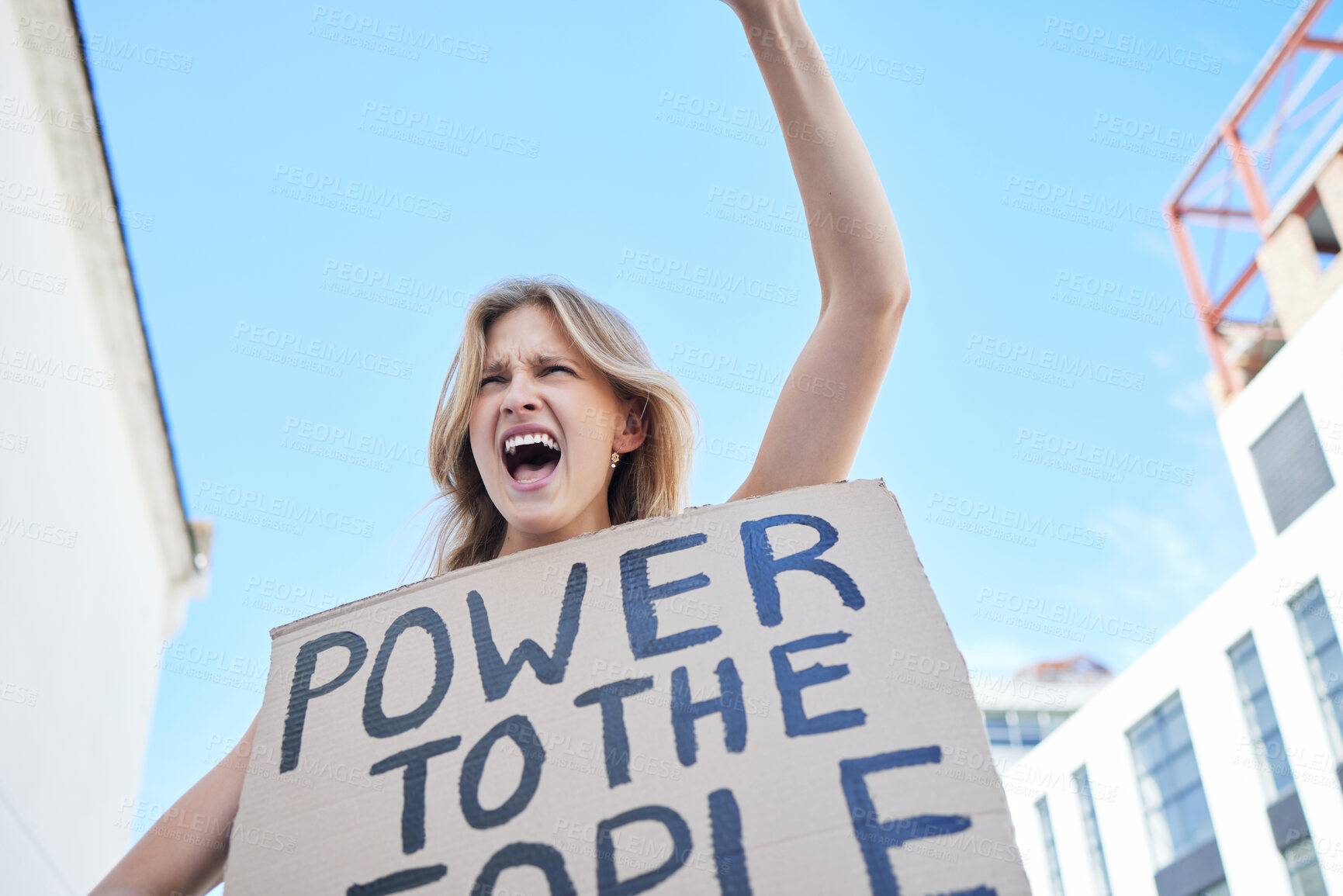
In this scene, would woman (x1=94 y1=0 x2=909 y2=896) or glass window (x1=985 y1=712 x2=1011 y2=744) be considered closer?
woman (x1=94 y1=0 x2=909 y2=896)

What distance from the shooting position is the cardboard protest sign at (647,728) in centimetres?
102

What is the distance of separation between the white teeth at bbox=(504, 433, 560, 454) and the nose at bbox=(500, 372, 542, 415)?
0.04m

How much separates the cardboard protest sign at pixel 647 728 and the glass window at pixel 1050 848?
2978cm

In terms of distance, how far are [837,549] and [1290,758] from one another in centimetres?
2085

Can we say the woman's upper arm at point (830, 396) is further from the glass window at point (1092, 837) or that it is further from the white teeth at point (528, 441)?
the glass window at point (1092, 837)

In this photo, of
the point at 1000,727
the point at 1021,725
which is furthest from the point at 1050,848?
the point at 1021,725

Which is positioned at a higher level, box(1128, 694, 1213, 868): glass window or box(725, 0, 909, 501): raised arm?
box(1128, 694, 1213, 868): glass window

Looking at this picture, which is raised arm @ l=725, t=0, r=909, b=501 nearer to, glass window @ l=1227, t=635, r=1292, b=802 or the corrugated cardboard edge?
the corrugated cardboard edge

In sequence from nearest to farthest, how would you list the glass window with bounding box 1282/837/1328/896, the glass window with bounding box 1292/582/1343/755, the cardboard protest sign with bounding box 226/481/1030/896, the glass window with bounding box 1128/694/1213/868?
the cardboard protest sign with bounding box 226/481/1030/896
the glass window with bounding box 1292/582/1343/755
the glass window with bounding box 1282/837/1328/896
the glass window with bounding box 1128/694/1213/868

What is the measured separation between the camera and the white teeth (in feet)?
5.09

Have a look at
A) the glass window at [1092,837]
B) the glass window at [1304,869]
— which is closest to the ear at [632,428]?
the glass window at [1304,869]

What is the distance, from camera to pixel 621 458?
1.80 metres

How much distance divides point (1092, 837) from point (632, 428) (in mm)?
27982

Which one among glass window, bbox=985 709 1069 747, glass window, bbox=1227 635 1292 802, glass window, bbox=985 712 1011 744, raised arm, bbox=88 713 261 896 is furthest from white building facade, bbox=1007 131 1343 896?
raised arm, bbox=88 713 261 896
